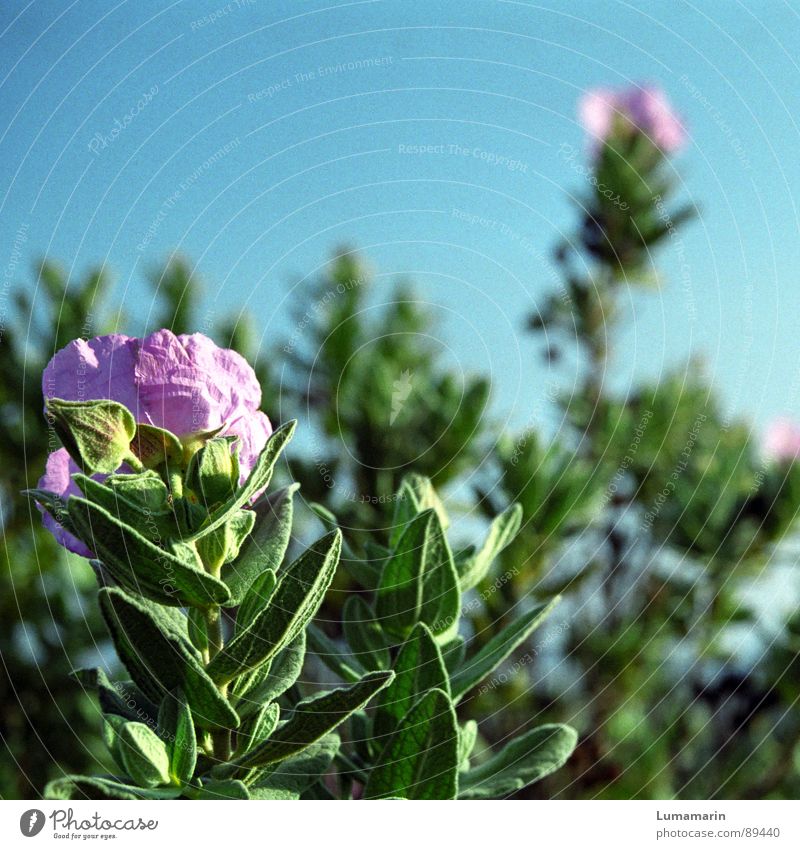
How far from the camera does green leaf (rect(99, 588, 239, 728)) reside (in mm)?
355

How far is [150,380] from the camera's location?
37 centimetres

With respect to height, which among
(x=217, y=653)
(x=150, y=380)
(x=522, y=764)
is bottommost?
(x=522, y=764)

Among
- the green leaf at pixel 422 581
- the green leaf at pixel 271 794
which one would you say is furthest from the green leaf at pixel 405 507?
the green leaf at pixel 271 794

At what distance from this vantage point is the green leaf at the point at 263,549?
1.30 ft

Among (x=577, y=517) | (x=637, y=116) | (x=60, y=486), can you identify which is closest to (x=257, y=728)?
(x=60, y=486)

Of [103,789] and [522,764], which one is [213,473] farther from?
[522,764]

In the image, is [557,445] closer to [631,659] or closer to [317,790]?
[631,659]

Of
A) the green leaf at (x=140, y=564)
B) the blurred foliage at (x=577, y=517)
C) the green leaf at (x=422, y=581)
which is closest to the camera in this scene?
the green leaf at (x=140, y=564)

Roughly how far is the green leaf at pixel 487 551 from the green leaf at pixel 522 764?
0.08 meters

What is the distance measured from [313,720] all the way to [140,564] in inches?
3.5

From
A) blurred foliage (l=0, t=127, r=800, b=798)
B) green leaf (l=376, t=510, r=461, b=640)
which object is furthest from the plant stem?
A: blurred foliage (l=0, t=127, r=800, b=798)

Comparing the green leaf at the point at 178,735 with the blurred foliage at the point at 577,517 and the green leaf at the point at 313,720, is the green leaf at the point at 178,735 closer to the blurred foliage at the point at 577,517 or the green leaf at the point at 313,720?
the green leaf at the point at 313,720

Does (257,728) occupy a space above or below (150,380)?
below

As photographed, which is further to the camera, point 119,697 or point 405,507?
point 405,507
